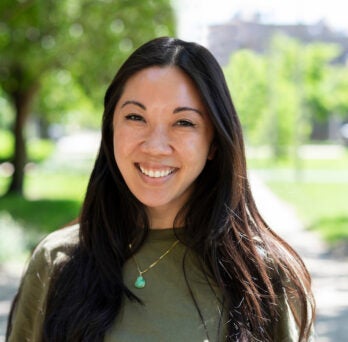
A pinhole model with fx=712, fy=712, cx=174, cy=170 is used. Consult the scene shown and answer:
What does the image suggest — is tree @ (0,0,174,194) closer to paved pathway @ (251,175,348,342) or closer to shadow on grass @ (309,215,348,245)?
paved pathway @ (251,175,348,342)

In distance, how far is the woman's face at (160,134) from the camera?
6.42ft

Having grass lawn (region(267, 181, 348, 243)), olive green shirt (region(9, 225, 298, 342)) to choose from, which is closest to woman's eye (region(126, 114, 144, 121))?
olive green shirt (region(9, 225, 298, 342))

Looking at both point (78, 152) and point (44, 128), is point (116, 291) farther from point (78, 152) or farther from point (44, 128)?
point (44, 128)

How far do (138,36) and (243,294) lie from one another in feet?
36.1

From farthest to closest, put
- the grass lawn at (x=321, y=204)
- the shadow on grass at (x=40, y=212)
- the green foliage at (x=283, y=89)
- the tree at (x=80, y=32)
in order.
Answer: the shadow on grass at (x=40, y=212), the tree at (x=80, y=32), the grass lawn at (x=321, y=204), the green foliage at (x=283, y=89)

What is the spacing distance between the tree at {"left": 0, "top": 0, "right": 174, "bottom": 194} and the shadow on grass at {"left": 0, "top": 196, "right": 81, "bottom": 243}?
272 cm

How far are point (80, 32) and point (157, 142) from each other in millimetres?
11658

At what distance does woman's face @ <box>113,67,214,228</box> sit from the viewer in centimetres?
196

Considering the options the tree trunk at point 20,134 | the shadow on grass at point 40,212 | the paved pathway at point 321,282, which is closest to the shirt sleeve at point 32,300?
the paved pathway at point 321,282

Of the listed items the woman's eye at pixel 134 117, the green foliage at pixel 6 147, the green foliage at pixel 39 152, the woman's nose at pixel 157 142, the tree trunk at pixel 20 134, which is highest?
the woman's eye at pixel 134 117

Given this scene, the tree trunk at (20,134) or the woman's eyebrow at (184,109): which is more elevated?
the woman's eyebrow at (184,109)

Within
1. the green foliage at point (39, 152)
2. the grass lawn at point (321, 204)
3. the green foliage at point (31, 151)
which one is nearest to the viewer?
the grass lawn at point (321, 204)

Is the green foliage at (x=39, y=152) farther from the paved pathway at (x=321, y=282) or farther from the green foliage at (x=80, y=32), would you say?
the paved pathway at (x=321, y=282)

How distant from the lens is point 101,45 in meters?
12.9
